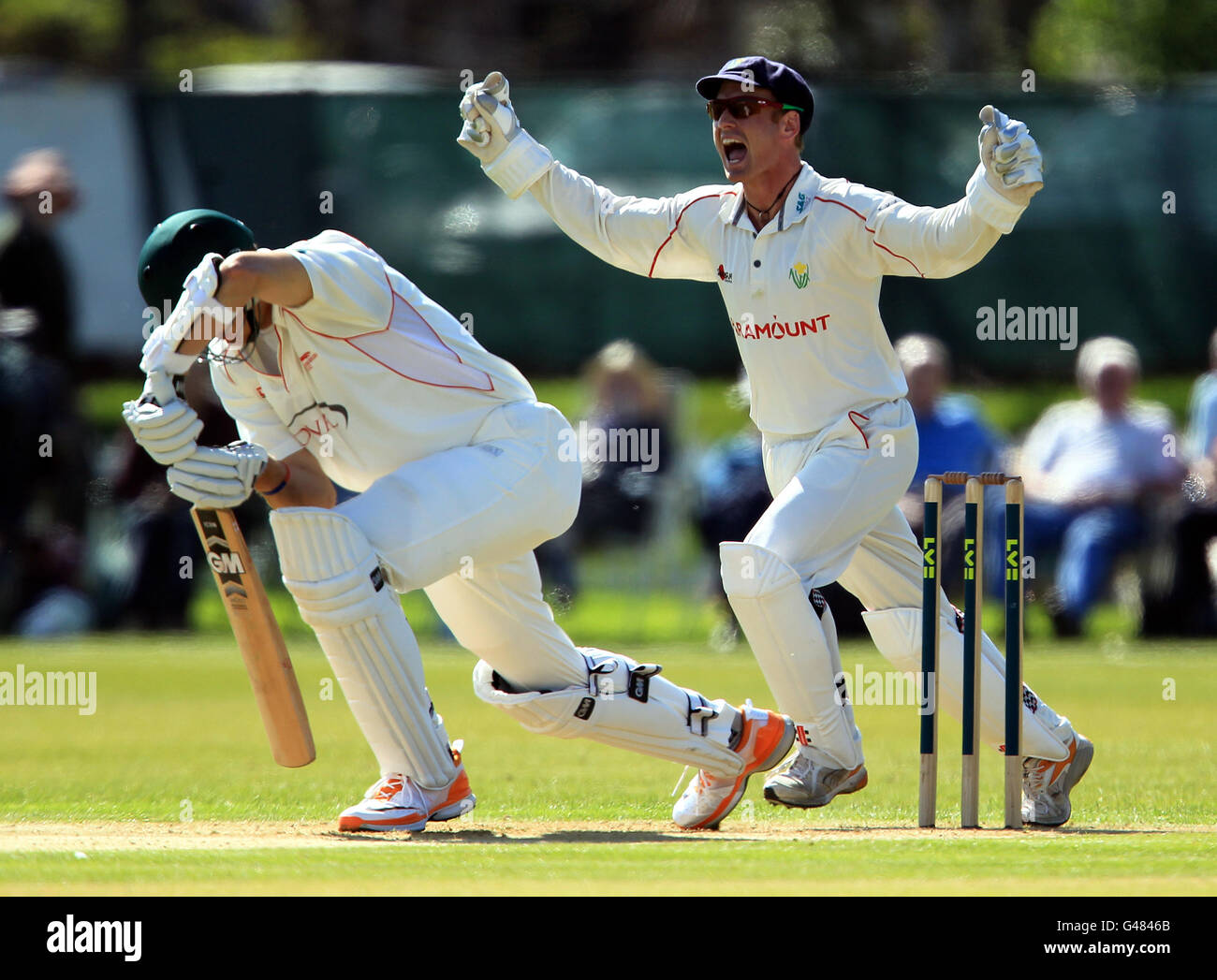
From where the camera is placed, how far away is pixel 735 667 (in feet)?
33.5

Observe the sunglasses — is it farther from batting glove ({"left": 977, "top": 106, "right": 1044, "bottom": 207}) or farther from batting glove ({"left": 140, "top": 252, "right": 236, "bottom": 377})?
batting glove ({"left": 140, "top": 252, "right": 236, "bottom": 377})

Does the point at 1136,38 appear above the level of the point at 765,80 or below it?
above

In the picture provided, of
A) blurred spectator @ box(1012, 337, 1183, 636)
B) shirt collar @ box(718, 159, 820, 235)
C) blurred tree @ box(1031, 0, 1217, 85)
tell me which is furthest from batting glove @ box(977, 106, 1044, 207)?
blurred tree @ box(1031, 0, 1217, 85)

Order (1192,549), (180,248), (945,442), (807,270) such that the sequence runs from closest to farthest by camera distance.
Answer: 1. (180,248)
2. (807,270)
3. (945,442)
4. (1192,549)

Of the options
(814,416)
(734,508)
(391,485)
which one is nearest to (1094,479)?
(734,508)

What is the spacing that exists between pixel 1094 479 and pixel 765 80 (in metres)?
6.09

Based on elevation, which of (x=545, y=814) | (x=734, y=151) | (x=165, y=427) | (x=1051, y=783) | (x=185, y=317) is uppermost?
(x=734, y=151)

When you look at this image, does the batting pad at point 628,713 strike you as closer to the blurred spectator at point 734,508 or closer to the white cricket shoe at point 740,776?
the white cricket shoe at point 740,776

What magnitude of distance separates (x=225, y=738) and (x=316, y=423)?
9.57 feet

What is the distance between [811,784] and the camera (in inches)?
219

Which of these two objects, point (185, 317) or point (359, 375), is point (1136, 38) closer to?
A: point (359, 375)

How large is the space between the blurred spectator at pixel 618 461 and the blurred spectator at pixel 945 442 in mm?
1445

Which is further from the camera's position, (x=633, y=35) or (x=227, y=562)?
(x=633, y=35)

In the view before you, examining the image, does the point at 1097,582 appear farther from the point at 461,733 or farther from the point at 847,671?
the point at 461,733
